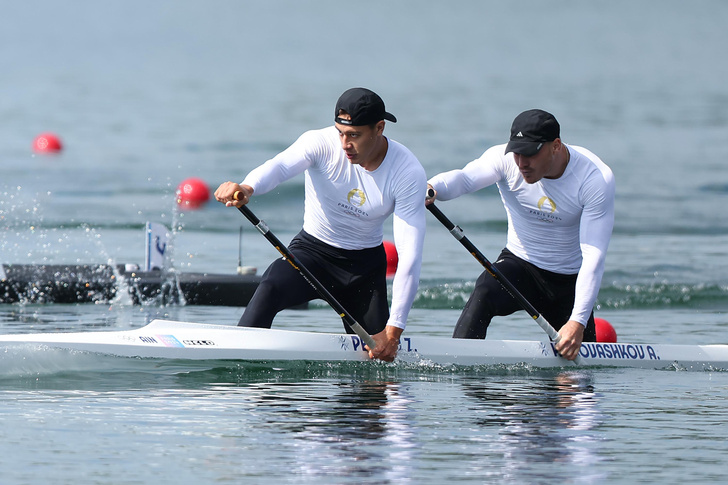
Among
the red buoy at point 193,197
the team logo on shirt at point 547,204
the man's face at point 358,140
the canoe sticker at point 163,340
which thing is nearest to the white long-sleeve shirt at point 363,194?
the man's face at point 358,140

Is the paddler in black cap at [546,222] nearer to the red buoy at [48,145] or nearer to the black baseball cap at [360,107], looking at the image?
the black baseball cap at [360,107]

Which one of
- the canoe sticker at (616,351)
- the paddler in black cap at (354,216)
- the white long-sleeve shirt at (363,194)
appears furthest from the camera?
the canoe sticker at (616,351)

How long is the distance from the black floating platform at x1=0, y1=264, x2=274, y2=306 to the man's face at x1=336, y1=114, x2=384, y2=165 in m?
6.23

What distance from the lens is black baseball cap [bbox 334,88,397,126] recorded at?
7.54 meters

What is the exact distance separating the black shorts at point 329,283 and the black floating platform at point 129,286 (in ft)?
18.5

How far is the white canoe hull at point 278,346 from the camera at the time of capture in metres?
8.04

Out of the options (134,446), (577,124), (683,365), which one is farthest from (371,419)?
(577,124)

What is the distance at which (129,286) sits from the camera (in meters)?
13.9

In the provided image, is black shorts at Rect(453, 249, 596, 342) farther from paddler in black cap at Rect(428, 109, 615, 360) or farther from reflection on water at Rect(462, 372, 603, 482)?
reflection on water at Rect(462, 372, 603, 482)

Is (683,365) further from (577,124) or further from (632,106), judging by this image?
(632,106)

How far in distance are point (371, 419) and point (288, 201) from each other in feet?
61.4

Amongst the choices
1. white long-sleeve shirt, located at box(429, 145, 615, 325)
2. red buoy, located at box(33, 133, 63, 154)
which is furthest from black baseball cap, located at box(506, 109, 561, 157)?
red buoy, located at box(33, 133, 63, 154)

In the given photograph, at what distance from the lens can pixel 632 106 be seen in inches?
2028

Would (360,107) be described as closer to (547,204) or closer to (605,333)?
(547,204)
